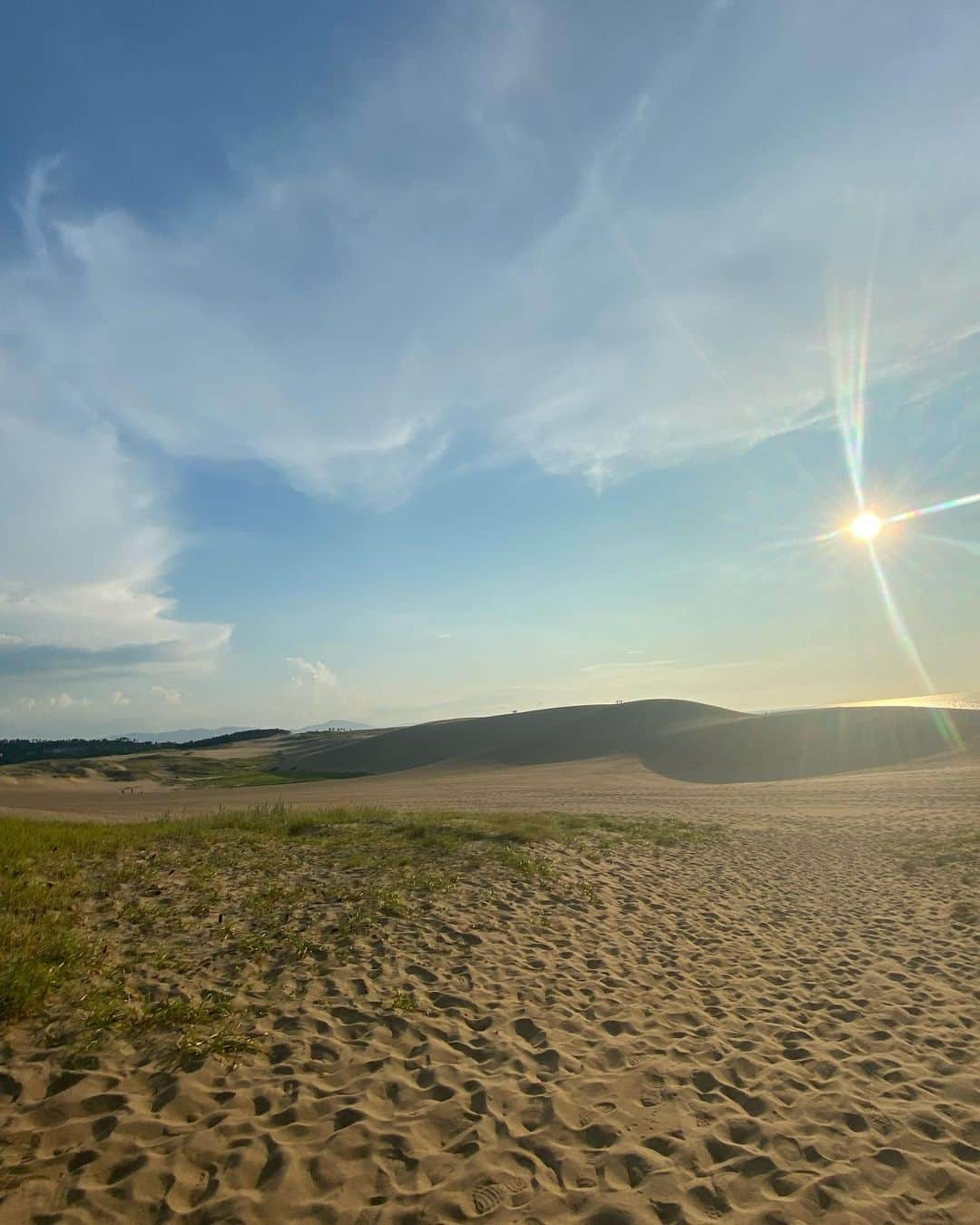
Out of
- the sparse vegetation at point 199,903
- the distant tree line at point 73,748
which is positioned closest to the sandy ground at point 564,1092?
the sparse vegetation at point 199,903

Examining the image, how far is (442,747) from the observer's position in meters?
84.5

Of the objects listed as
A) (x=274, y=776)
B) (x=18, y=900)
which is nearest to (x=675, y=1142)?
(x=18, y=900)

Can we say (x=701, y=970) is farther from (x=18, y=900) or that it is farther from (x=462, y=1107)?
(x=18, y=900)

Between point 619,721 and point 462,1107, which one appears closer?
point 462,1107

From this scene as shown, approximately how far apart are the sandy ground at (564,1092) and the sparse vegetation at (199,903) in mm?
511

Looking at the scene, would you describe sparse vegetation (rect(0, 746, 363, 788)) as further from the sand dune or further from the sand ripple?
the sand ripple

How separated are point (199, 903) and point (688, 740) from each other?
5994 cm

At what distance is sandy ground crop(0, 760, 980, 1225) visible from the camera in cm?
432

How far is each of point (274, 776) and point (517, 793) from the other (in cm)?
3932

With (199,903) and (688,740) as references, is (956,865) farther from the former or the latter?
(688,740)

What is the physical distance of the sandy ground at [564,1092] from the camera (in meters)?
4.32

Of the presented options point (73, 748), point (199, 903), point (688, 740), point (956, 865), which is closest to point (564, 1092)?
point (199, 903)

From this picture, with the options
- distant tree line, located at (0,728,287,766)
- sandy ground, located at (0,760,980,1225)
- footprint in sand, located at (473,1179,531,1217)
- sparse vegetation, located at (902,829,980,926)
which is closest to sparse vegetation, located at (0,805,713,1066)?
sandy ground, located at (0,760,980,1225)

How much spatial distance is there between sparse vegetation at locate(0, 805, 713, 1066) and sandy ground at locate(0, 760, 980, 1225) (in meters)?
0.51
